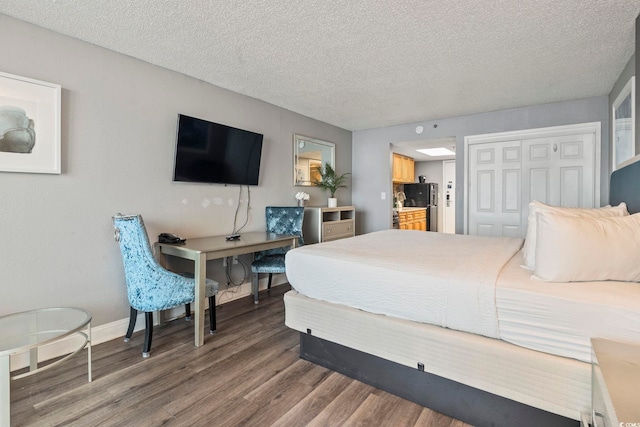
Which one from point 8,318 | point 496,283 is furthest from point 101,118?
point 496,283

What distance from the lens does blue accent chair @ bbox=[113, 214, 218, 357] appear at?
7.13 feet

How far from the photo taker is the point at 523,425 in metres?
1.40

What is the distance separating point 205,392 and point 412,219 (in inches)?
219

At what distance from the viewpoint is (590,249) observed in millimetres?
1319

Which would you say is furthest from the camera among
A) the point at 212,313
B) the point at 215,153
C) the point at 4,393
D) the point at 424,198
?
the point at 424,198

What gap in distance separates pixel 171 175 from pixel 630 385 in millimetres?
3214

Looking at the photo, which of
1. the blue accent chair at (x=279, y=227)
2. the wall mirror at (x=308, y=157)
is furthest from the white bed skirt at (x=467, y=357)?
the wall mirror at (x=308, y=157)

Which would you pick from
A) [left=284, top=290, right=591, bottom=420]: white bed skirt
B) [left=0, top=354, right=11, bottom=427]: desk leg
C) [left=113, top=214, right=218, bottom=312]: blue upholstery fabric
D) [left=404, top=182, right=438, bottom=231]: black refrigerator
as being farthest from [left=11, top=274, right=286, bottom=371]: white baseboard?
[left=404, top=182, right=438, bottom=231]: black refrigerator

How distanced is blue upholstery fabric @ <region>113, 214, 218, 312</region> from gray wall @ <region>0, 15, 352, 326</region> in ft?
1.36

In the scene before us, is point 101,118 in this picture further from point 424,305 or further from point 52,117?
point 424,305

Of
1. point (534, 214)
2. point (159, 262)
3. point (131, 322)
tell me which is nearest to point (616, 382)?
point (534, 214)

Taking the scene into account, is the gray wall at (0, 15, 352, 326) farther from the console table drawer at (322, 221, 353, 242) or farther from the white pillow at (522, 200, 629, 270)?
the white pillow at (522, 200, 629, 270)

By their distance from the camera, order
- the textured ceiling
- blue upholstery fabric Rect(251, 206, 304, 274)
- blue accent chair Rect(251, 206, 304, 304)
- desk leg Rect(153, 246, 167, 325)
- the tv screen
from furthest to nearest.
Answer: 1. blue upholstery fabric Rect(251, 206, 304, 274)
2. blue accent chair Rect(251, 206, 304, 304)
3. the tv screen
4. desk leg Rect(153, 246, 167, 325)
5. the textured ceiling

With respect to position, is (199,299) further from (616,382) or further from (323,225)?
(616,382)
